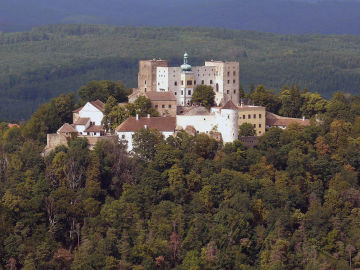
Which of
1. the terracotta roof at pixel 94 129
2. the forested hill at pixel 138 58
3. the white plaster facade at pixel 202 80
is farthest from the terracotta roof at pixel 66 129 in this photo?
the forested hill at pixel 138 58

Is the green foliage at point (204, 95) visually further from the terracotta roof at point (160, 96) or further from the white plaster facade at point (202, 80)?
the terracotta roof at point (160, 96)

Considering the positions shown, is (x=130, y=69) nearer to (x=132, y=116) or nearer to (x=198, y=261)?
(x=132, y=116)

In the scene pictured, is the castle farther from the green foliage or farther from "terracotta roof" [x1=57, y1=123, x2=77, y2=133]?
the green foliage

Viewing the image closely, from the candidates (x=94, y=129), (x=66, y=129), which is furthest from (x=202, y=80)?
(x=66, y=129)

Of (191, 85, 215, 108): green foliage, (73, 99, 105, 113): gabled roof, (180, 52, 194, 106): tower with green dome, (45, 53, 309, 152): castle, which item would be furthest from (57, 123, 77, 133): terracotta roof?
(191, 85, 215, 108): green foliage

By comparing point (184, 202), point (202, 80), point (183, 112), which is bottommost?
point (184, 202)

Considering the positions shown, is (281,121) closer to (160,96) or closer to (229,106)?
(229,106)
